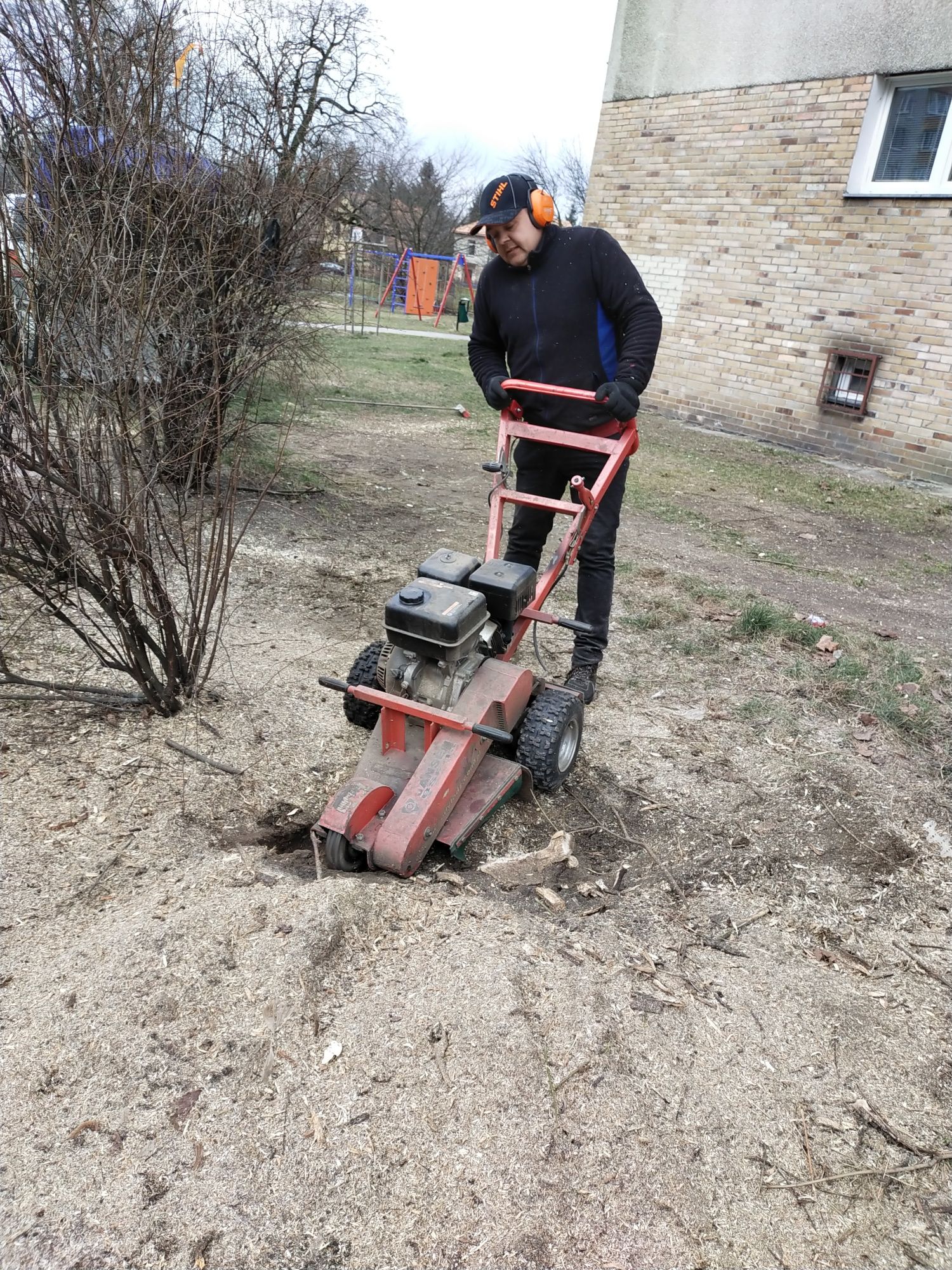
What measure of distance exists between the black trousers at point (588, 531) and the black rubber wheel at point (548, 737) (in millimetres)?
642

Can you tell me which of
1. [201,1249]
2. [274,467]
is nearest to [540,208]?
[201,1249]

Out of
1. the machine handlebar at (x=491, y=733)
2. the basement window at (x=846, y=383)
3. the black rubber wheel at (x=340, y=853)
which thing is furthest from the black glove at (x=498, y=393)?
the basement window at (x=846, y=383)

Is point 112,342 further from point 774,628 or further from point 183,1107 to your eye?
point 774,628

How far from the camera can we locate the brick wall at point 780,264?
918 centimetres

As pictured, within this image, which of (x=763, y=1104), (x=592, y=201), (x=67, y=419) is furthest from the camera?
(x=592, y=201)

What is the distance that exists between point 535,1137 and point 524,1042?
0.78ft

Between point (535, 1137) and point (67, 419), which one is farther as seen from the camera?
point (67, 419)

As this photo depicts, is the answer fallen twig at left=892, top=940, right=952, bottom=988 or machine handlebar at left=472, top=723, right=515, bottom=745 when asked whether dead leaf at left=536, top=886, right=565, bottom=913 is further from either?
fallen twig at left=892, top=940, right=952, bottom=988

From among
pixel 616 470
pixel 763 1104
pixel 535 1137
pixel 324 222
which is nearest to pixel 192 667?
pixel 616 470

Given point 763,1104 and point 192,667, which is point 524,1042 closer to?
point 763,1104

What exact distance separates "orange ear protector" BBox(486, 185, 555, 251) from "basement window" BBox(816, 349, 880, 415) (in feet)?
24.1

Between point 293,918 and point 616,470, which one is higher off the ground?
point 616,470

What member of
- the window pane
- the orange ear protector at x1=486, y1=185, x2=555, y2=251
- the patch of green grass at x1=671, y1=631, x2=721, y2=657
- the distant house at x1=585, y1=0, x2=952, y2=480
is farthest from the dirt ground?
the window pane

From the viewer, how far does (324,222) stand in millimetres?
6133
